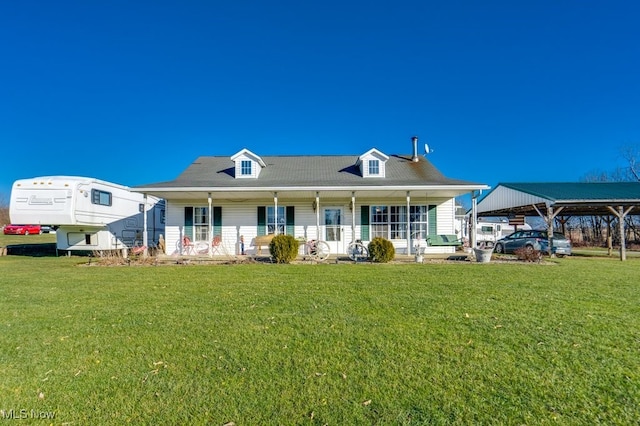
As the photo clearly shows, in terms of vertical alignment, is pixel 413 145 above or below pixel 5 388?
above

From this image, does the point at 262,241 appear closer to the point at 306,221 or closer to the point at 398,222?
the point at 306,221

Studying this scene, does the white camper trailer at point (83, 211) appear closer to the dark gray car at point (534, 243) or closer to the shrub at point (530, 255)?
the shrub at point (530, 255)

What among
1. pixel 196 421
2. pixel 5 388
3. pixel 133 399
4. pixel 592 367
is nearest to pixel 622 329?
pixel 592 367

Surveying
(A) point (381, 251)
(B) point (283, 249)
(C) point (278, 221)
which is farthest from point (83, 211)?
(A) point (381, 251)

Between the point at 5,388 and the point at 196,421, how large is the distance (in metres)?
1.90

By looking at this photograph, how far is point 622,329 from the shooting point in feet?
13.6

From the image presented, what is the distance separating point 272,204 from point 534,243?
12174 millimetres

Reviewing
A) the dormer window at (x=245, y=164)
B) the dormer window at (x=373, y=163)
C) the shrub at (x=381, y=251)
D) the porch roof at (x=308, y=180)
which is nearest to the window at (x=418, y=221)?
the porch roof at (x=308, y=180)

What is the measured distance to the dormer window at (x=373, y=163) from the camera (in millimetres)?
14375

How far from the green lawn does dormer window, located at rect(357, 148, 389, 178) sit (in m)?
8.51

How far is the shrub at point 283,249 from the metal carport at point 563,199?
35.3 feet

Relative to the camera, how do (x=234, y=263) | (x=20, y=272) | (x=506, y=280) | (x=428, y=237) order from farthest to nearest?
(x=428, y=237)
(x=234, y=263)
(x=20, y=272)
(x=506, y=280)

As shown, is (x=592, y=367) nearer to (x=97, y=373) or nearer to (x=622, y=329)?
(x=622, y=329)

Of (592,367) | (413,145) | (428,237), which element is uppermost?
(413,145)
